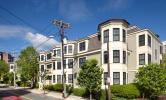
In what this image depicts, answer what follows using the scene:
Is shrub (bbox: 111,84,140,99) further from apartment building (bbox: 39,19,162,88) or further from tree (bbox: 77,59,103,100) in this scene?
apartment building (bbox: 39,19,162,88)

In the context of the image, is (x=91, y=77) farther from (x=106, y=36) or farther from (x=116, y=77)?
(x=106, y=36)

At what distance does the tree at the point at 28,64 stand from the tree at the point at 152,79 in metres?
36.2

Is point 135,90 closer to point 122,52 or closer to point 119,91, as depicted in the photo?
point 119,91

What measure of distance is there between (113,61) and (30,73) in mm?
29979

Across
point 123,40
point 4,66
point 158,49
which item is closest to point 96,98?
point 123,40

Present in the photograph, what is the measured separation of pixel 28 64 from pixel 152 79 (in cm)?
3798

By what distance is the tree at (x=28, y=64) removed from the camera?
60441 millimetres

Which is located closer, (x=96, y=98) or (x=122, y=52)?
(x=96, y=98)

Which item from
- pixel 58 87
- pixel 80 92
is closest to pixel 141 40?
pixel 80 92

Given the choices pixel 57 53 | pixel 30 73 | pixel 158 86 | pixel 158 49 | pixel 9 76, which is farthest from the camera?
pixel 9 76

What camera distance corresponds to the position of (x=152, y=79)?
2953 centimetres

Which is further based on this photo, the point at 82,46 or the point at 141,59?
the point at 82,46

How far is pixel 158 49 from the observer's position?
152 feet

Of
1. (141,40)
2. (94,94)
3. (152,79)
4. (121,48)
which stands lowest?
(94,94)
